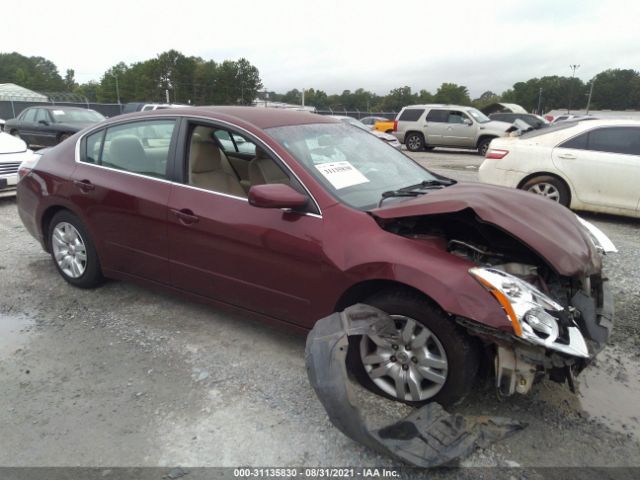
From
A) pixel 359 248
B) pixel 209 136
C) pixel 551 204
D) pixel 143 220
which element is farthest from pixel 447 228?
pixel 143 220

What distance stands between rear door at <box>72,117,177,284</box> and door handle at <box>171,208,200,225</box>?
0.13 meters

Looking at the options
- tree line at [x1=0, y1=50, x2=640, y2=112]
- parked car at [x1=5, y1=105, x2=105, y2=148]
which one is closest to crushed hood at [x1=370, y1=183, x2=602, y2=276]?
parked car at [x1=5, y1=105, x2=105, y2=148]

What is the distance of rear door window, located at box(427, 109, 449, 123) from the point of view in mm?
18516

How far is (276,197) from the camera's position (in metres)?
2.80

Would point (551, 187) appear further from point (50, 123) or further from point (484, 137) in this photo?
point (50, 123)

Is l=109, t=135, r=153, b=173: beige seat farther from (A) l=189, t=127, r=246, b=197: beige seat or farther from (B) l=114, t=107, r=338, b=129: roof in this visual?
(A) l=189, t=127, r=246, b=197: beige seat

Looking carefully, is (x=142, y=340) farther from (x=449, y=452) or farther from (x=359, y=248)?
(x=449, y=452)

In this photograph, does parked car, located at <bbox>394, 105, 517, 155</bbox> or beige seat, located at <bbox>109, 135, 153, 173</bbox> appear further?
parked car, located at <bbox>394, 105, 517, 155</bbox>

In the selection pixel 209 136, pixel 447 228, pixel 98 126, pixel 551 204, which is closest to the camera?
pixel 447 228

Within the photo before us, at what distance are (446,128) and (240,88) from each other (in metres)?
53.6

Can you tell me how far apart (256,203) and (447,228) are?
3.72ft

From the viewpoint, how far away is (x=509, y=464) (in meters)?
2.33

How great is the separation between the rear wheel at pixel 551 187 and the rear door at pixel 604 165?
15 centimetres

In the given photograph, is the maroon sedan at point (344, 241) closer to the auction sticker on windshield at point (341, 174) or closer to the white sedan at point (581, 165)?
the auction sticker on windshield at point (341, 174)
